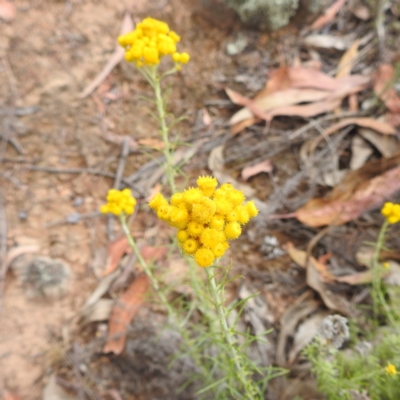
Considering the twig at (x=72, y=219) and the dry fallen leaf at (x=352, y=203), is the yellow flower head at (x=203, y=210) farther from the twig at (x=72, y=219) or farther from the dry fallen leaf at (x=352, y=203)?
the twig at (x=72, y=219)

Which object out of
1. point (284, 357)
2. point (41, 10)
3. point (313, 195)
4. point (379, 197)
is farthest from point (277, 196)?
point (41, 10)

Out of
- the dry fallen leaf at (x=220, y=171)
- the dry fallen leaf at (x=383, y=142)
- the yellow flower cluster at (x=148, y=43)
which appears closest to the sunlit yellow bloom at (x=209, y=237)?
the yellow flower cluster at (x=148, y=43)

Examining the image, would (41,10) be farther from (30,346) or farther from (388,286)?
(388,286)

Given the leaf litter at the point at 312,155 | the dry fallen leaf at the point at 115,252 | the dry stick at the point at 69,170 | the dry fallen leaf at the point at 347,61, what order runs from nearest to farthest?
the leaf litter at the point at 312,155 < the dry fallen leaf at the point at 115,252 < the dry stick at the point at 69,170 < the dry fallen leaf at the point at 347,61

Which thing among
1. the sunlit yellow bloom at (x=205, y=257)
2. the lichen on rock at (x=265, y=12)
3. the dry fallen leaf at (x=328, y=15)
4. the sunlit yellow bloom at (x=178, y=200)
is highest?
the lichen on rock at (x=265, y=12)

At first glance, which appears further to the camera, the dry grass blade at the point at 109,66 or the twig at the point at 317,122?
the dry grass blade at the point at 109,66

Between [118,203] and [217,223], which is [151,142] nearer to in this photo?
[118,203]
